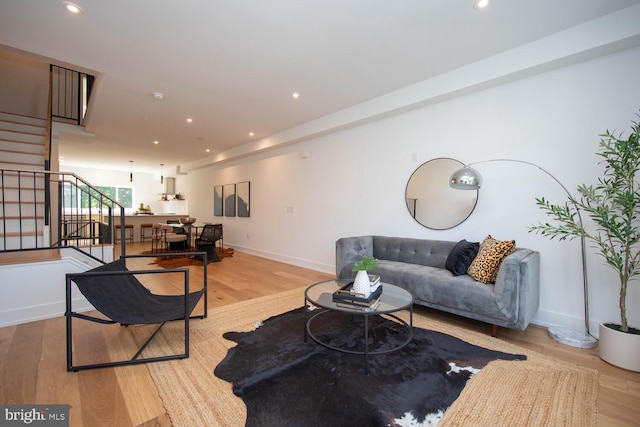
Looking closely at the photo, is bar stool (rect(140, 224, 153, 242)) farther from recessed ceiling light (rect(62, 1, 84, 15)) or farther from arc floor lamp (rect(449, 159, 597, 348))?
Answer: arc floor lamp (rect(449, 159, 597, 348))

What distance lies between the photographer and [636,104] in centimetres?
244

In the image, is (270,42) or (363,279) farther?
(270,42)

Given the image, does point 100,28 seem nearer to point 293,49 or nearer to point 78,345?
point 293,49

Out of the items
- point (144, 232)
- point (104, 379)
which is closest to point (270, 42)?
point (104, 379)

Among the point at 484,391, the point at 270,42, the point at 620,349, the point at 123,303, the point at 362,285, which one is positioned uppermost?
the point at 270,42

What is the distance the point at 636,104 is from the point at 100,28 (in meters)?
4.88

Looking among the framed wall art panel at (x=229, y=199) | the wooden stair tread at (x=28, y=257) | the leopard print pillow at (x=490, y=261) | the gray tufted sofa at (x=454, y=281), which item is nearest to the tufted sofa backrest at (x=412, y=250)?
the gray tufted sofa at (x=454, y=281)

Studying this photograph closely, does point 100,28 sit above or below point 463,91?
above

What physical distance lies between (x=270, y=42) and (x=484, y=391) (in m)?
3.37

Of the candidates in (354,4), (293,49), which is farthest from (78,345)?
(354,4)

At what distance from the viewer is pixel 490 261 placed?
2.69 meters

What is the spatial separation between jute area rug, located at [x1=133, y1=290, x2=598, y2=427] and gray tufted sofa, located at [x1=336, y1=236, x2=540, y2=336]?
0.90 ft

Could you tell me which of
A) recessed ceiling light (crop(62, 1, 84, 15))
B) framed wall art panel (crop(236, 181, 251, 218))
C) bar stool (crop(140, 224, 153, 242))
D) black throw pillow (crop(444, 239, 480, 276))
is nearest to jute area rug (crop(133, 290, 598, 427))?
black throw pillow (crop(444, 239, 480, 276))

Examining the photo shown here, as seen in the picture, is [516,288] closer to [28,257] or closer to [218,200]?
[28,257]
